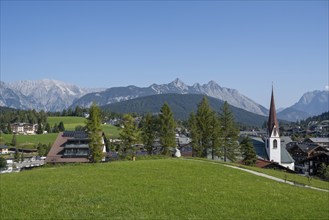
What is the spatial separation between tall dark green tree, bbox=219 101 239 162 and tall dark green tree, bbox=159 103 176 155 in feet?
31.6

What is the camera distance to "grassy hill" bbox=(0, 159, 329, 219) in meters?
21.8

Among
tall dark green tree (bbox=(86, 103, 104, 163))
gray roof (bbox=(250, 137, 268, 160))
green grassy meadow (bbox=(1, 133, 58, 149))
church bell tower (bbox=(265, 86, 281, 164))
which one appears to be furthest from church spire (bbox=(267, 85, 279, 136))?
green grassy meadow (bbox=(1, 133, 58, 149))

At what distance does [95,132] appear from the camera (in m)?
56.2

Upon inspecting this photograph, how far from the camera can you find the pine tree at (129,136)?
2366 inches

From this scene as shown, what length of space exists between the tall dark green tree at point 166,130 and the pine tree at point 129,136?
16.3 feet

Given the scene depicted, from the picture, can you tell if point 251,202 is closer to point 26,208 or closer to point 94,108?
point 26,208

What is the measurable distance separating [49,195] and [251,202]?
1392 centimetres

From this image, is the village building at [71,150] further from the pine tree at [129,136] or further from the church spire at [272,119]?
the church spire at [272,119]

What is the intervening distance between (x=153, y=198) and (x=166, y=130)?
3907 cm

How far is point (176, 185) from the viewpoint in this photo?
30391 millimetres

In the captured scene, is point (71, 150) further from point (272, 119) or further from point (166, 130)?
point (272, 119)

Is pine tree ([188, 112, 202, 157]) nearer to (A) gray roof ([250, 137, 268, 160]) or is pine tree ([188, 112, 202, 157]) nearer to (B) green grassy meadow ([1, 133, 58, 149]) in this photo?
(A) gray roof ([250, 137, 268, 160])

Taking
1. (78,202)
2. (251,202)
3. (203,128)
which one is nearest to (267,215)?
(251,202)

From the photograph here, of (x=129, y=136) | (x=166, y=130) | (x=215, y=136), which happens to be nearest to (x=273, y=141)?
(x=215, y=136)
